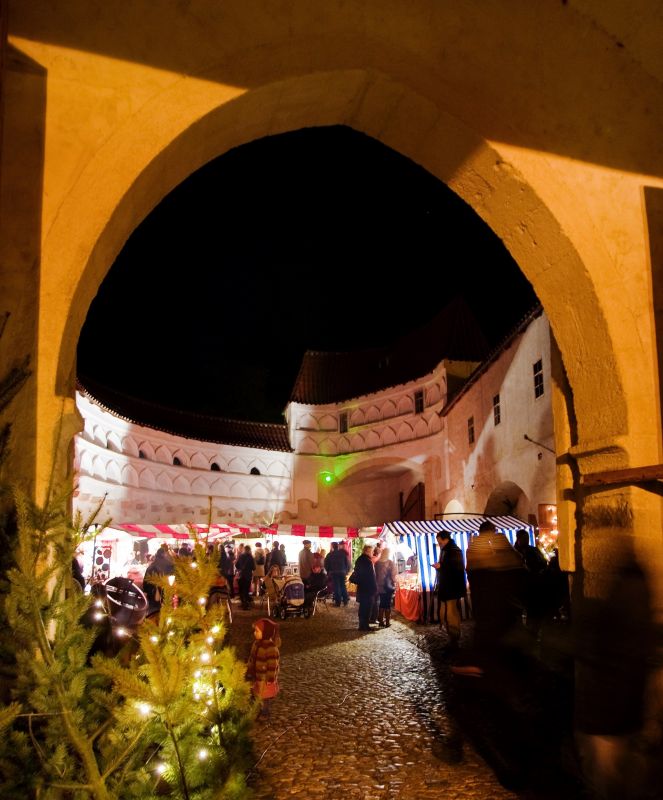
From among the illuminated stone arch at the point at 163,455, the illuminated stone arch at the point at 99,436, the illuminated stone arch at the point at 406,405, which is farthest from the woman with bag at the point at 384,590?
the illuminated stone arch at the point at 406,405

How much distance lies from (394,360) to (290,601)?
22.6 m

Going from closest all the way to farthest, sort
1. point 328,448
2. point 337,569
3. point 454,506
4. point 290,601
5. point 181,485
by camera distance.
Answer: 1. point 290,601
2. point 337,569
3. point 454,506
4. point 181,485
5. point 328,448

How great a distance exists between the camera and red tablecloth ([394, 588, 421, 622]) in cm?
1405

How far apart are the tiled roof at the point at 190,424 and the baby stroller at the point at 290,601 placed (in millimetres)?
12169

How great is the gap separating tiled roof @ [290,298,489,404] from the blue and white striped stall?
51.6 feet

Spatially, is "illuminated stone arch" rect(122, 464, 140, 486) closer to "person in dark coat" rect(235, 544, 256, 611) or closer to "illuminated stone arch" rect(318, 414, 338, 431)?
"person in dark coat" rect(235, 544, 256, 611)

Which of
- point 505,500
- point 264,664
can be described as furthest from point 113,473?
A: point 264,664

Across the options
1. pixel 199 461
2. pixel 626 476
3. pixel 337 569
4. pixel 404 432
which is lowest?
pixel 337 569

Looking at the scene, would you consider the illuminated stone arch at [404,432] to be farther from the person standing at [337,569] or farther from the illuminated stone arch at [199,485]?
the person standing at [337,569]

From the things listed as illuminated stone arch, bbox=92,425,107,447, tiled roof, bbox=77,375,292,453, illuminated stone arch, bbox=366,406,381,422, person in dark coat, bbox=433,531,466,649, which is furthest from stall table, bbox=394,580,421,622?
illuminated stone arch, bbox=366,406,381,422

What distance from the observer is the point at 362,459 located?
33.0 meters

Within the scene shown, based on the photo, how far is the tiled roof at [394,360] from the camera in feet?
103

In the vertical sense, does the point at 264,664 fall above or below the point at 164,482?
below

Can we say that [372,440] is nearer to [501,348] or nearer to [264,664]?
[501,348]
